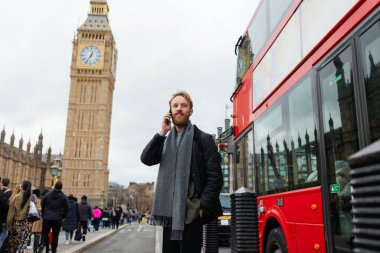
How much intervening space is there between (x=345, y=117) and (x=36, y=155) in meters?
86.2

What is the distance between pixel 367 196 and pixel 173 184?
1626 mm

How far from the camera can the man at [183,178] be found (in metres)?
2.63

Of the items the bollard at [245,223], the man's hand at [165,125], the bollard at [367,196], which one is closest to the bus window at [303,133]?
the bollard at [245,223]

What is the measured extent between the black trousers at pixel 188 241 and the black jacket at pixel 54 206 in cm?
652

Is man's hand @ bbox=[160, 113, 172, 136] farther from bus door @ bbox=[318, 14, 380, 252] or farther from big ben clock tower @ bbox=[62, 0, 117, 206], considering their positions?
big ben clock tower @ bbox=[62, 0, 117, 206]

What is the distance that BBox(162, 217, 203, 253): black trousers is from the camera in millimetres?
2621

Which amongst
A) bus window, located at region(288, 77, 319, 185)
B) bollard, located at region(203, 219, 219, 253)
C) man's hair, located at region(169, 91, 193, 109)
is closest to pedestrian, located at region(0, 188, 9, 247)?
bollard, located at region(203, 219, 219, 253)

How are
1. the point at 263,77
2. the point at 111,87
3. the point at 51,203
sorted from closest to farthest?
A: the point at 263,77 → the point at 51,203 → the point at 111,87

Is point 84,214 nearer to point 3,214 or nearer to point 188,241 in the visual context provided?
point 3,214

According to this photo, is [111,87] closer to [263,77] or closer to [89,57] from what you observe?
[89,57]

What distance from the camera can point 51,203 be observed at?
8578 mm

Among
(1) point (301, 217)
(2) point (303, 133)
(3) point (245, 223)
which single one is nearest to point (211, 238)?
(3) point (245, 223)

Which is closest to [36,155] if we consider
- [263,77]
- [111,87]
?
[111,87]

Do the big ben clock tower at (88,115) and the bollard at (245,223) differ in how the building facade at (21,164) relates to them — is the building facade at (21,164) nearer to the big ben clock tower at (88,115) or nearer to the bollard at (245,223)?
the big ben clock tower at (88,115)
